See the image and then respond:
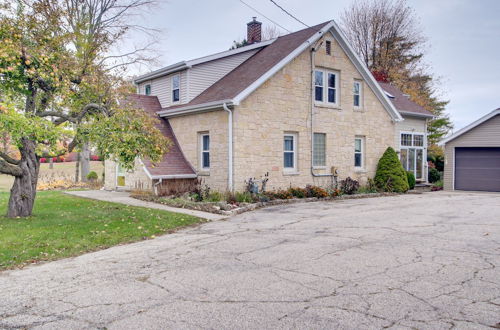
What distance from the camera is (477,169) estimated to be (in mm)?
23672

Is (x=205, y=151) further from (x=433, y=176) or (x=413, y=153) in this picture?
(x=433, y=176)

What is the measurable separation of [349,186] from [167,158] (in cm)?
820

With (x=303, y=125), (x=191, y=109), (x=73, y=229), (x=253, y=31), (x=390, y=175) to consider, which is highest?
(x=253, y=31)

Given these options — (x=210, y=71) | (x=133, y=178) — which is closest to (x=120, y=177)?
(x=133, y=178)

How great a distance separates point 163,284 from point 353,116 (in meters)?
16.6

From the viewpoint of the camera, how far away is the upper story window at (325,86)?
1986cm

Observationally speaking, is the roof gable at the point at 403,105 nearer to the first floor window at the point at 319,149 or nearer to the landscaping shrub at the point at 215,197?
the first floor window at the point at 319,149

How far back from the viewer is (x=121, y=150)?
11.0 meters

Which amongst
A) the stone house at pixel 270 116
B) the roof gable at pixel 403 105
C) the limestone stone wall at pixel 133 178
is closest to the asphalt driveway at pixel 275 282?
the stone house at pixel 270 116

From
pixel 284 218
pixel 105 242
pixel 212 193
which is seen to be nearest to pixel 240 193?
pixel 212 193

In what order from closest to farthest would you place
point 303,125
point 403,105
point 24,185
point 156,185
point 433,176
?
1. point 24,185
2. point 156,185
3. point 303,125
4. point 403,105
5. point 433,176

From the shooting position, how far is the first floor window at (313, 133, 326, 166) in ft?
63.9

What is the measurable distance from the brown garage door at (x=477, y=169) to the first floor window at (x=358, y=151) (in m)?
6.50

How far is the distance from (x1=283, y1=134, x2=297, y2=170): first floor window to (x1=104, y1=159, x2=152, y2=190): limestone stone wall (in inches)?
228
